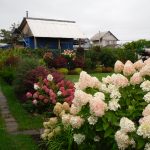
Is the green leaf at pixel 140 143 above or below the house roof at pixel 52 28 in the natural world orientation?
below

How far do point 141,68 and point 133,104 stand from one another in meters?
0.67

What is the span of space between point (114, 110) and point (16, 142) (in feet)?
10.7

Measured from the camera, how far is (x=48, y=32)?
150 ft

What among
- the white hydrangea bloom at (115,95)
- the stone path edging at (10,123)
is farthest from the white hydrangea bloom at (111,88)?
the stone path edging at (10,123)

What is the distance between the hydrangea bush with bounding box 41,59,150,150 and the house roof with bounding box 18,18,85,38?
39806 millimetres

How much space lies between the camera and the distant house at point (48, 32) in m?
45.7

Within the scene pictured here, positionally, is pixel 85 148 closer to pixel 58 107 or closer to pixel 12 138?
pixel 58 107

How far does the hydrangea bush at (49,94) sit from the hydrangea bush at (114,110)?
4.16 m

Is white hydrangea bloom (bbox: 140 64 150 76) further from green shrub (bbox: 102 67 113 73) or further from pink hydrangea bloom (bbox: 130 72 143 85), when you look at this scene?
green shrub (bbox: 102 67 113 73)

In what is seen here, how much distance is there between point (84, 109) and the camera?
4895 mm

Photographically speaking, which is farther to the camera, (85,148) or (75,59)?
(75,59)

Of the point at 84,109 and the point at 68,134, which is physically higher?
the point at 84,109

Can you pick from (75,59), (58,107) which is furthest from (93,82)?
(75,59)

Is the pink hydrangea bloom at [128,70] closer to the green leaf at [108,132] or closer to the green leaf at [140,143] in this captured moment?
the green leaf at [108,132]
